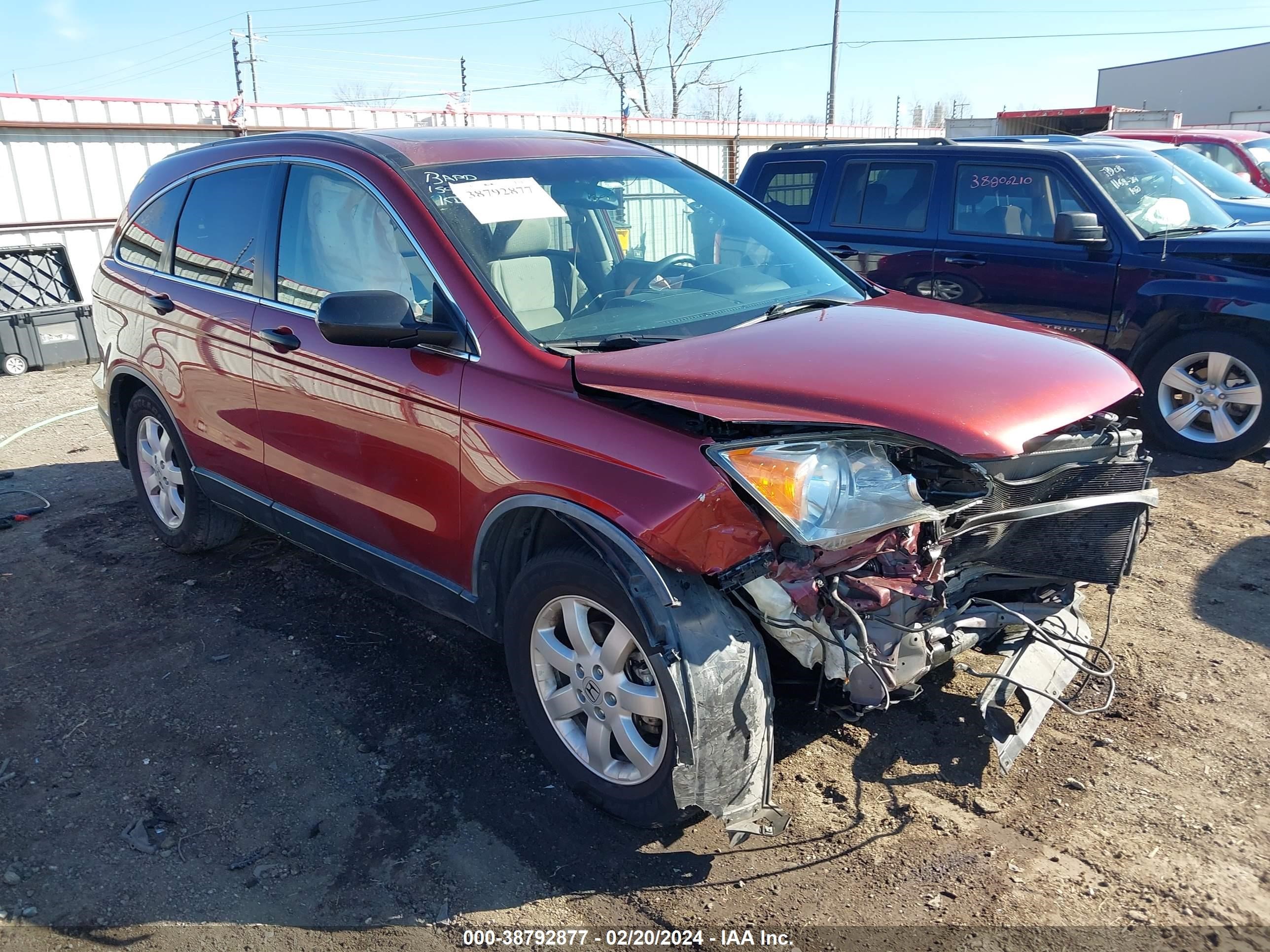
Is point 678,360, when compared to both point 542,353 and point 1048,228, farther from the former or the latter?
point 1048,228

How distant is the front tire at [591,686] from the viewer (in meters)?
2.70

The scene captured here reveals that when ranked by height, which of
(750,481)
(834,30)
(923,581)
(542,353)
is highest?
(834,30)

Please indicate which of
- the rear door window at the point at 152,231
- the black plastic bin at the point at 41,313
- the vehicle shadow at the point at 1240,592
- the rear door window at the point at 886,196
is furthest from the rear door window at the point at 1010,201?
the black plastic bin at the point at 41,313

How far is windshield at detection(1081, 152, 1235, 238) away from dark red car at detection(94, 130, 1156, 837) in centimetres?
370

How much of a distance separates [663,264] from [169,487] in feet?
10.1

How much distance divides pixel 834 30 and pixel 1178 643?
38421mm

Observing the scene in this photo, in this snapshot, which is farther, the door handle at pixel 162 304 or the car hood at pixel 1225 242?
the car hood at pixel 1225 242

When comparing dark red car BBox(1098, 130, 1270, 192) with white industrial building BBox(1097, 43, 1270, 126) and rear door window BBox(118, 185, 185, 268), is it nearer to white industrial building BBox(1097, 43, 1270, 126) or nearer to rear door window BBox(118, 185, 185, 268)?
rear door window BBox(118, 185, 185, 268)

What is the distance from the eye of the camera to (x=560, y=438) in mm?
2773

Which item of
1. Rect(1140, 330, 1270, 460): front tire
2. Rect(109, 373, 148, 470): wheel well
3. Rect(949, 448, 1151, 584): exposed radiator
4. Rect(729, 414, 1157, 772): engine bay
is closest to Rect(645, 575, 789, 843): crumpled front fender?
Rect(729, 414, 1157, 772): engine bay

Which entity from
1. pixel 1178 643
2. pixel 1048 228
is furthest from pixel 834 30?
pixel 1178 643

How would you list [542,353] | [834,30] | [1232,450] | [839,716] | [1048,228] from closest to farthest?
[542,353] → [839,716] → [1232,450] → [1048,228] → [834,30]

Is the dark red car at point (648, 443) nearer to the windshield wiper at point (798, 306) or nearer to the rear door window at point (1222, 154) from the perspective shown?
the windshield wiper at point (798, 306)

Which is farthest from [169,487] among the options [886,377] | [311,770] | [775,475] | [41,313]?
[41,313]
